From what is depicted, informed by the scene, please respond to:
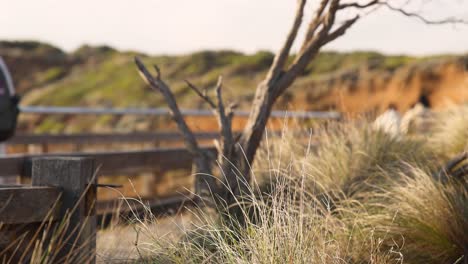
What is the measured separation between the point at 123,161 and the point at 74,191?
3917 millimetres

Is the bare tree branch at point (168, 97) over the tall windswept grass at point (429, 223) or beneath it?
over

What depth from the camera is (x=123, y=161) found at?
25.9ft

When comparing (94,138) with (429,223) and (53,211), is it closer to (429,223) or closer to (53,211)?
(429,223)

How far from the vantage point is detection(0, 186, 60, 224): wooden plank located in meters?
3.75

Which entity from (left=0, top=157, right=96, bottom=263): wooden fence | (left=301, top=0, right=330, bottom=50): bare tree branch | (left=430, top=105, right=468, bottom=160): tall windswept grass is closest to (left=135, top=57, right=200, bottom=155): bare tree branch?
(left=301, top=0, right=330, bottom=50): bare tree branch

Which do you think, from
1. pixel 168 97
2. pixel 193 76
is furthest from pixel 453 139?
pixel 193 76

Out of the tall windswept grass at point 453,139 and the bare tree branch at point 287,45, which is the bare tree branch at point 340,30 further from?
the tall windswept grass at point 453,139

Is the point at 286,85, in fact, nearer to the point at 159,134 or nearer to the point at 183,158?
the point at 183,158

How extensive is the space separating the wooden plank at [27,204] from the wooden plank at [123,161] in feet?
6.54

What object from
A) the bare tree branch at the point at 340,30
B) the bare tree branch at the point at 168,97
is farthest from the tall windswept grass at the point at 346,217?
the bare tree branch at the point at 340,30

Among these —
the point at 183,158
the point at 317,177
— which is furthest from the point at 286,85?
the point at 183,158

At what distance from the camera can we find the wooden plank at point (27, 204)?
375cm

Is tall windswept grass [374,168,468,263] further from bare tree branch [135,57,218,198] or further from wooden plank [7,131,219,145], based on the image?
wooden plank [7,131,219,145]

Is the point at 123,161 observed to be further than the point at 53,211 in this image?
Yes
